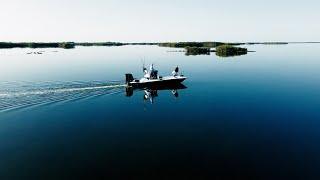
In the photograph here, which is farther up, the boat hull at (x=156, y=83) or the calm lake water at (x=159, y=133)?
the boat hull at (x=156, y=83)

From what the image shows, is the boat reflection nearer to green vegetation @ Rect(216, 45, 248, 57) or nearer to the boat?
the boat

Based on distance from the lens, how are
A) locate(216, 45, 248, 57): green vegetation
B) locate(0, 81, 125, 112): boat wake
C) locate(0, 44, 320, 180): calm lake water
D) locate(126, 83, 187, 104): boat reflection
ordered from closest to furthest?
locate(0, 44, 320, 180): calm lake water, locate(0, 81, 125, 112): boat wake, locate(126, 83, 187, 104): boat reflection, locate(216, 45, 248, 57): green vegetation

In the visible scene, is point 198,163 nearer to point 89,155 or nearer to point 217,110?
point 89,155

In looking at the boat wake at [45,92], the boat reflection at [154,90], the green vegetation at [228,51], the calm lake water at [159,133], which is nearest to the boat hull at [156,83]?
the boat reflection at [154,90]

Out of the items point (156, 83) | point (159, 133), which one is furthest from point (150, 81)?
point (159, 133)

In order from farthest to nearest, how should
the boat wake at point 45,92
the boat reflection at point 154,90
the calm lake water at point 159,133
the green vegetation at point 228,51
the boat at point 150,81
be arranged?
1. the green vegetation at point 228,51
2. the boat at point 150,81
3. the boat reflection at point 154,90
4. the boat wake at point 45,92
5. the calm lake water at point 159,133

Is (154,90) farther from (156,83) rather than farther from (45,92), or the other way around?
(45,92)

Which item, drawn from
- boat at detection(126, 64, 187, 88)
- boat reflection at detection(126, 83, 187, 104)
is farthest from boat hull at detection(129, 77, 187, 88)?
boat reflection at detection(126, 83, 187, 104)

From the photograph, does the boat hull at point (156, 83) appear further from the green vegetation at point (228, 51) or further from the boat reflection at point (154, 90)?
the green vegetation at point (228, 51)

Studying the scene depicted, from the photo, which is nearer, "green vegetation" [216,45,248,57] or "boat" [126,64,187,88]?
"boat" [126,64,187,88]
